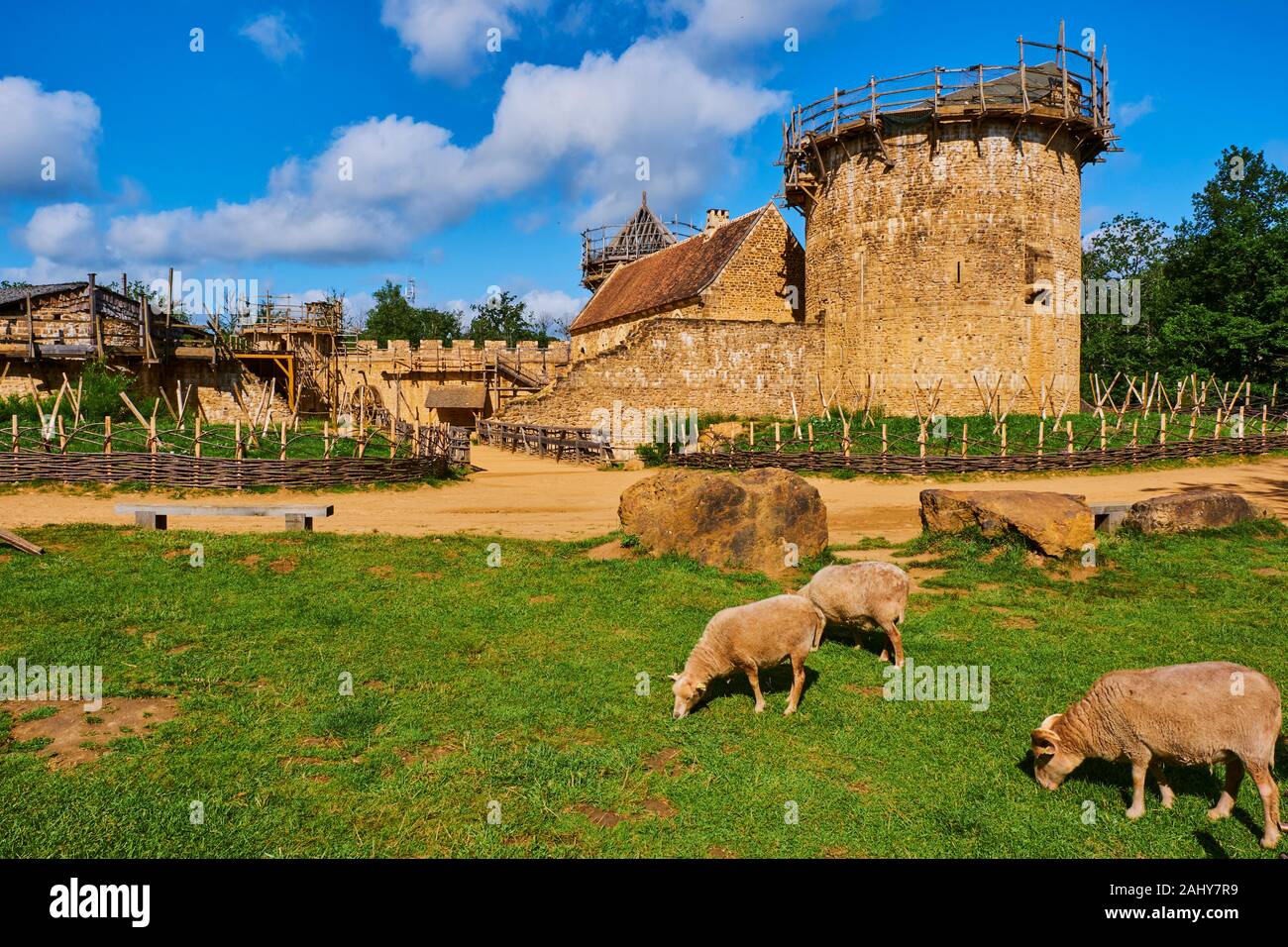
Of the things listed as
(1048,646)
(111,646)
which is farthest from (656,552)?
(111,646)

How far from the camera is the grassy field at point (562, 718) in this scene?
175 inches

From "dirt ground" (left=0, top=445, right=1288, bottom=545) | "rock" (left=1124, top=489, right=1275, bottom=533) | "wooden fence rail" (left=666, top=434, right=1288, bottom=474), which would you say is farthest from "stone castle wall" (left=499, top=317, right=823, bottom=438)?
"rock" (left=1124, top=489, right=1275, bottom=533)

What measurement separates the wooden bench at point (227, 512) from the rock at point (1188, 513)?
13.1m

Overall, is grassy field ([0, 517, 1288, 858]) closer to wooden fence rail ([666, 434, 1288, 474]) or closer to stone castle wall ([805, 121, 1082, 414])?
wooden fence rail ([666, 434, 1288, 474])

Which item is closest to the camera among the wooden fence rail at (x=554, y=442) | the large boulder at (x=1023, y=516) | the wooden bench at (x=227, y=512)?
the large boulder at (x=1023, y=516)

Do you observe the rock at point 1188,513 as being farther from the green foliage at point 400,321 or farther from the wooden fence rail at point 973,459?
the green foliage at point 400,321

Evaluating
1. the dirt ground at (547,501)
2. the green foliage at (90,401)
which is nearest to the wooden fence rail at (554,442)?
the dirt ground at (547,501)

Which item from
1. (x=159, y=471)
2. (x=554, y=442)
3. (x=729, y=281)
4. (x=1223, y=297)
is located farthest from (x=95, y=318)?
(x=1223, y=297)

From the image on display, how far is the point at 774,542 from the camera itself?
36.5 feet

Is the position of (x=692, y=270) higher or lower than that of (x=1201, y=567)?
higher

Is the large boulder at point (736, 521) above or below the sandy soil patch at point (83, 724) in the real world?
above

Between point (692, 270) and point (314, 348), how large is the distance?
66.7 ft

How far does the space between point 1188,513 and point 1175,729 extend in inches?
370
